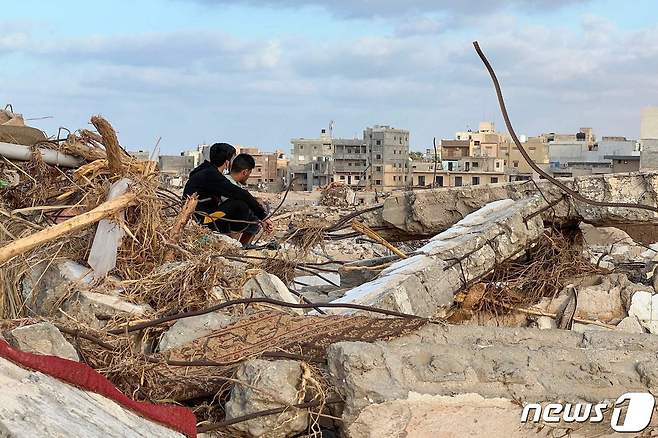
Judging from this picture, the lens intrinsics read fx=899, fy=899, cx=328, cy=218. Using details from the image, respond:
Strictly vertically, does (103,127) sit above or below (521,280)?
above

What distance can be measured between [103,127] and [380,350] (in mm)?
2734

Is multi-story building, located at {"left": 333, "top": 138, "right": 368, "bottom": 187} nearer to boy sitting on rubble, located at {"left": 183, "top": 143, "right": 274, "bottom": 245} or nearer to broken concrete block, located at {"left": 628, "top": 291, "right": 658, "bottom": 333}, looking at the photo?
boy sitting on rubble, located at {"left": 183, "top": 143, "right": 274, "bottom": 245}

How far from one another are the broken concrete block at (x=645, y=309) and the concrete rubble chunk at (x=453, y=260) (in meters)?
0.92

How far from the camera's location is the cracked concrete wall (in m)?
7.61

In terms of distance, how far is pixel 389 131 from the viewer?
64.9m

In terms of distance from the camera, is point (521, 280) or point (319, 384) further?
point (521, 280)

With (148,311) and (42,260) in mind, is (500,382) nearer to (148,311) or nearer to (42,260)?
(148,311)

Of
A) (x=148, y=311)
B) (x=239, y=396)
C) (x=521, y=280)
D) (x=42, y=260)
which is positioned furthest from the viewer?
(x=521, y=280)

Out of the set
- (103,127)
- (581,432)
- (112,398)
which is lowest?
(581,432)

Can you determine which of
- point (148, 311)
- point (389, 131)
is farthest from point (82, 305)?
point (389, 131)

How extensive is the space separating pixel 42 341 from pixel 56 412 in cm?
78

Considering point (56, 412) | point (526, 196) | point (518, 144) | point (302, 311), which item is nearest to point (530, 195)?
point (526, 196)

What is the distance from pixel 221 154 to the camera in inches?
355

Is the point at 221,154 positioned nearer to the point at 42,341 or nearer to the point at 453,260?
the point at 453,260
